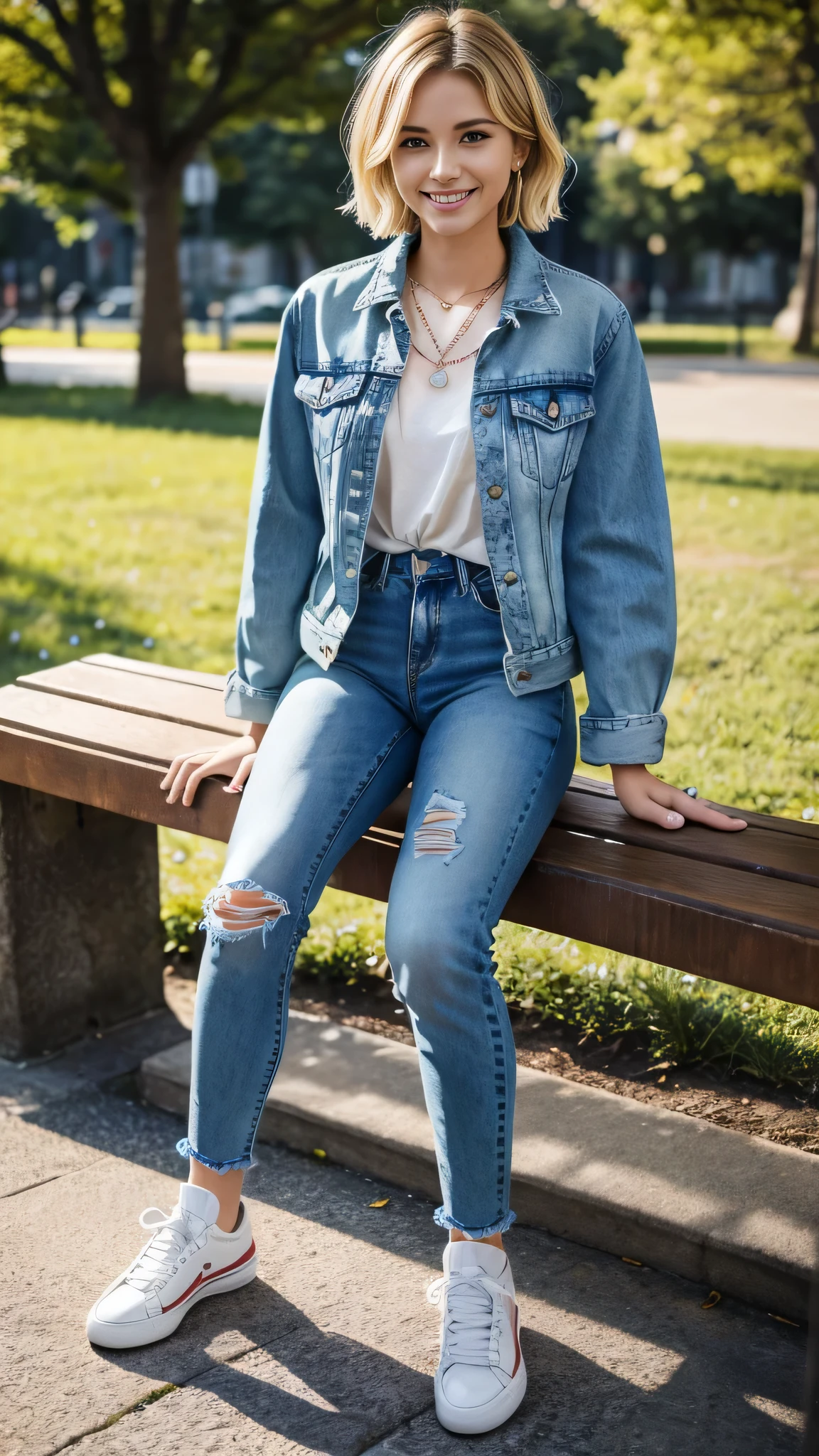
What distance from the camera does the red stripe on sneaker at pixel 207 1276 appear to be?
2.25 meters

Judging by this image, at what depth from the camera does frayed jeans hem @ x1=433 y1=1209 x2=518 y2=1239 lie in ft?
7.01

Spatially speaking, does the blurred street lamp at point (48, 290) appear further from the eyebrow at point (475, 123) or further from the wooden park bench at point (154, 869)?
the eyebrow at point (475, 123)

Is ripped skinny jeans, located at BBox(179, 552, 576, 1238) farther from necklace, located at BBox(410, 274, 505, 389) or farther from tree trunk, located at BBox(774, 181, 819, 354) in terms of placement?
tree trunk, located at BBox(774, 181, 819, 354)

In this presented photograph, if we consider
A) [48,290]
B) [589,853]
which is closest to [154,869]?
[589,853]

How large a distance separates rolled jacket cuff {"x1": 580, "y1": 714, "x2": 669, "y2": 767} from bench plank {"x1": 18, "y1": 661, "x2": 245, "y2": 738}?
781 mm

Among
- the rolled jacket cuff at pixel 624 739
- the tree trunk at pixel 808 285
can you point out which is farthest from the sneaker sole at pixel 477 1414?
the tree trunk at pixel 808 285

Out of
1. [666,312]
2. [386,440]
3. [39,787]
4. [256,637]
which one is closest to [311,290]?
[386,440]

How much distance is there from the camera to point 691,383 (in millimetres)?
18438

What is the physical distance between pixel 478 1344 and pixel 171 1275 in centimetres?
50

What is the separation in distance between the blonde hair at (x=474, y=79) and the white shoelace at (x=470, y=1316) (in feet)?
5.57

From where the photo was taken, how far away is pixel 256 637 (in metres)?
2.59

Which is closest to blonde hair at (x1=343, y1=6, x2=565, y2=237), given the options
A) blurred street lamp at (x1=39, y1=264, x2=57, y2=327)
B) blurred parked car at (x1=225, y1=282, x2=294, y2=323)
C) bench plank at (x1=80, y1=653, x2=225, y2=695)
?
bench plank at (x1=80, y1=653, x2=225, y2=695)

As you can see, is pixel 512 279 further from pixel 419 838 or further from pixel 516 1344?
pixel 516 1344

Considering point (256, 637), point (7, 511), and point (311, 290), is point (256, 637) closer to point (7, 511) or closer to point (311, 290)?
point (311, 290)
